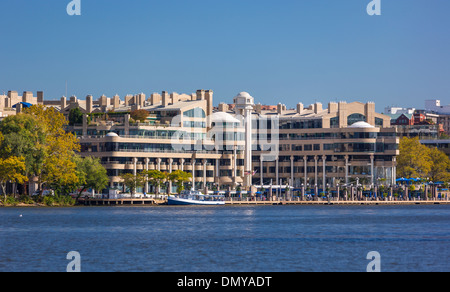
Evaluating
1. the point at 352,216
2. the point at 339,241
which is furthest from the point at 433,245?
the point at 352,216

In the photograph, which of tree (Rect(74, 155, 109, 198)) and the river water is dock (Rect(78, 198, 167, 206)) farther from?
the river water

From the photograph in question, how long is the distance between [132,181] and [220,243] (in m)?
102

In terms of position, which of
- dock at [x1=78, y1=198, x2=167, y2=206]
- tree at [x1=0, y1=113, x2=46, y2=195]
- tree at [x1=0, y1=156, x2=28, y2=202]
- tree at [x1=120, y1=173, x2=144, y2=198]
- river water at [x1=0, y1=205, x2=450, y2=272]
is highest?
tree at [x1=0, y1=113, x2=46, y2=195]

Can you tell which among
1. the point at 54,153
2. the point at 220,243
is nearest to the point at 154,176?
the point at 54,153

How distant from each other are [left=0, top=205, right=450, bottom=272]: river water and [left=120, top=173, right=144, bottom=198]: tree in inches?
1940

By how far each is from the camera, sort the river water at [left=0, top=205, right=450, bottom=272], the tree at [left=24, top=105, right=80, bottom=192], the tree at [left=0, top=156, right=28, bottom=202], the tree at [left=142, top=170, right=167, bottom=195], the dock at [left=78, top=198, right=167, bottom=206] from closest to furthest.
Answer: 1. the river water at [left=0, top=205, right=450, bottom=272]
2. the tree at [left=0, top=156, right=28, bottom=202]
3. the tree at [left=24, top=105, right=80, bottom=192]
4. the dock at [left=78, top=198, right=167, bottom=206]
5. the tree at [left=142, top=170, right=167, bottom=195]

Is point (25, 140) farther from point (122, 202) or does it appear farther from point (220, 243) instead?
point (220, 243)

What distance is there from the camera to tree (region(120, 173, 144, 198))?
A: 194 m

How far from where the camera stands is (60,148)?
544 ft

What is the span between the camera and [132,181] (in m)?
194

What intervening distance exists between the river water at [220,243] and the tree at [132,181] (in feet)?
162

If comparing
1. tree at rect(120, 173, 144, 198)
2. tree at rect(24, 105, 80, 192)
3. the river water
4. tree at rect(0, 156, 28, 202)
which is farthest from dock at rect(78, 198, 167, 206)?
the river water
